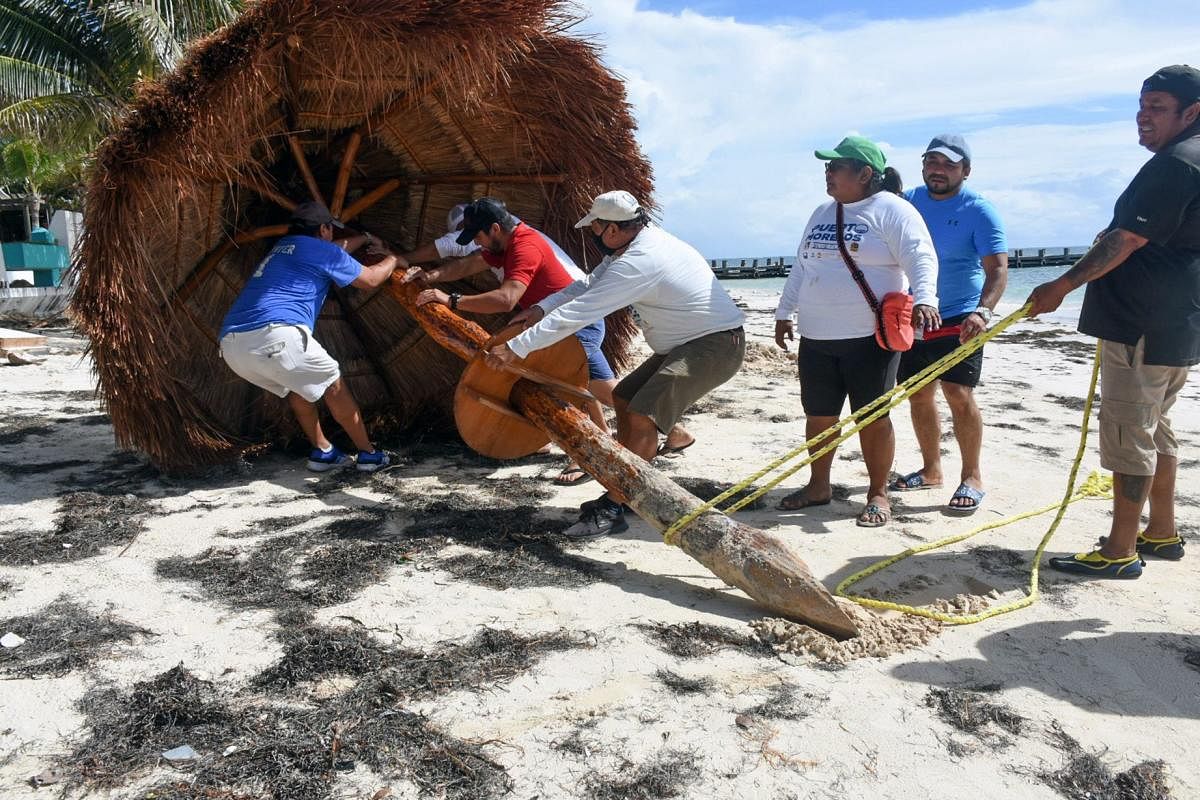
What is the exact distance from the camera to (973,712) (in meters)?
2.33

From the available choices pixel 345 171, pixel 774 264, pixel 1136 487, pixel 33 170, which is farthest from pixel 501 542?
pixel 774 264

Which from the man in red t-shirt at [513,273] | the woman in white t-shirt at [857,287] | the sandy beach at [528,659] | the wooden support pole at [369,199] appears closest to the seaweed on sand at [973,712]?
the sandy beach at [528,659]

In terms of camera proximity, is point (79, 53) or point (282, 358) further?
point (79, 53)

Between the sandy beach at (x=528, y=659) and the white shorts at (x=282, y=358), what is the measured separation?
0.52 m

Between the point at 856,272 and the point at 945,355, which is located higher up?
the point at 856,272

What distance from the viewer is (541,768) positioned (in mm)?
2078

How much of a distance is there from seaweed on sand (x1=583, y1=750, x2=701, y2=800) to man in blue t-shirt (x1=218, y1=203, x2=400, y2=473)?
9.52ft

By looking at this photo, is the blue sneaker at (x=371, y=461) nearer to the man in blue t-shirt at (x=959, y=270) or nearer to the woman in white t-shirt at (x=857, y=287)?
the woman in white t-shirt at (x=857, y=287)

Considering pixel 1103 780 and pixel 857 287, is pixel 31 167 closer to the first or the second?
pixel 857 287

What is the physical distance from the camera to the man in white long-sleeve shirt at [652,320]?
11.9ft

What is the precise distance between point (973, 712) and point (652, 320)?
6.91 feet

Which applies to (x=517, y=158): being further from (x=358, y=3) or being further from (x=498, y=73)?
(x=358, y=3)

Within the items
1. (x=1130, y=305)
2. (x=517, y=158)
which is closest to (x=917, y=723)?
(x=1130, y=305)

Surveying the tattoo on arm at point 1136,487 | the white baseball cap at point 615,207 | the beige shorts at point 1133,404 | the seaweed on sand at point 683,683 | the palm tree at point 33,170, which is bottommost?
the seaweed on sand at point 683,683
